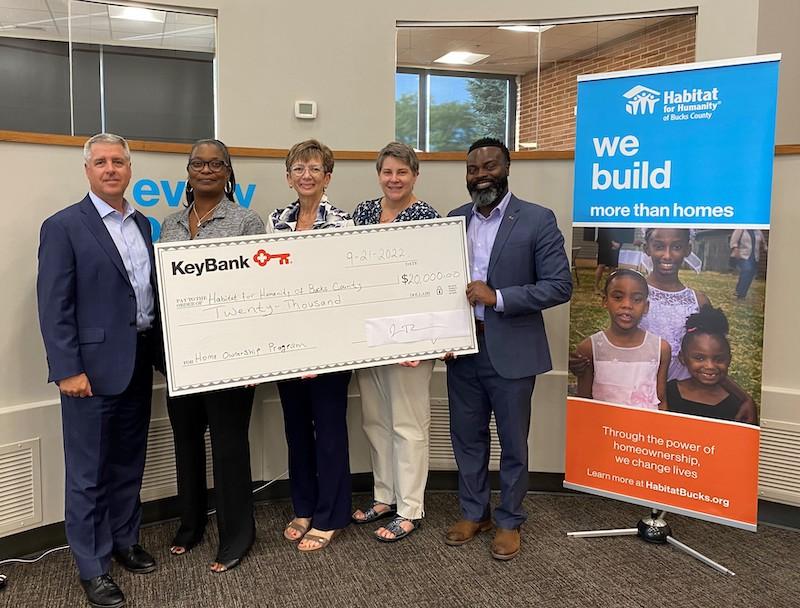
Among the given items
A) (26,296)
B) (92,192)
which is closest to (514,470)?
(92,192)

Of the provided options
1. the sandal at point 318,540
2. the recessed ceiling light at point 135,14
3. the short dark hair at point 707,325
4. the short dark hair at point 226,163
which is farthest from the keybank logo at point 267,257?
the recessed ceiling light at point 135,14

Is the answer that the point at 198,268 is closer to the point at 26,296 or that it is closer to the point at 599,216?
the point at 26,296

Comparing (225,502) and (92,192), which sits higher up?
(92,192)

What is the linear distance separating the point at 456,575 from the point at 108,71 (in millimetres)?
4193

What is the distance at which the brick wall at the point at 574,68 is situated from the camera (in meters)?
3.97

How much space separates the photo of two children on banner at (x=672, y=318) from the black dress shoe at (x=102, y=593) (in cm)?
203

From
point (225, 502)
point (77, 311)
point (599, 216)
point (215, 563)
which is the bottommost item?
point (215, 563)

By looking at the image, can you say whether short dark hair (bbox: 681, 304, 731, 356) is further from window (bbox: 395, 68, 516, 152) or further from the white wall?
window (bbox: 395, 68, 516, 152)

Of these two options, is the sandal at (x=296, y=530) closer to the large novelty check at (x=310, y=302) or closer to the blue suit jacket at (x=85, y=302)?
the large novelty check at (x=310, y=302)

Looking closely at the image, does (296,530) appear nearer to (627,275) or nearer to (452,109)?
(627,275)

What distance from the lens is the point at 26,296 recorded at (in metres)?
2.55

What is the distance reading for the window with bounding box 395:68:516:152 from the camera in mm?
4324

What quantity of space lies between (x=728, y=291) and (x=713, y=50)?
220 cm

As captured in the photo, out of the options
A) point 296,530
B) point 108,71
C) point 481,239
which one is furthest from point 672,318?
point 108,71
